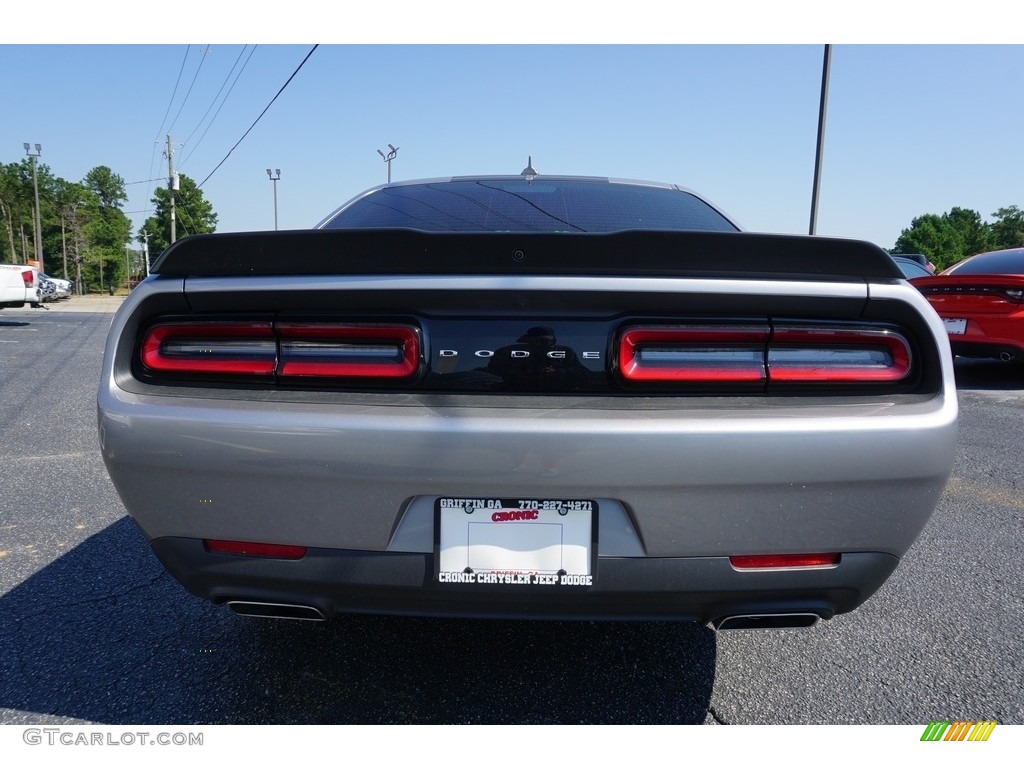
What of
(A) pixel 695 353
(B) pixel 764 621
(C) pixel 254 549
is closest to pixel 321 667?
(C) pixel 254 549

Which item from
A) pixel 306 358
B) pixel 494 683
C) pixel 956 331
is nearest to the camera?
pixel 306 358

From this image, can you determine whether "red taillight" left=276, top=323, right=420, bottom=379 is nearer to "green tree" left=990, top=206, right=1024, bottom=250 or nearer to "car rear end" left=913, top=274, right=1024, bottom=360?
"car rear end" left=913, top=274, right=1024, bottom=360

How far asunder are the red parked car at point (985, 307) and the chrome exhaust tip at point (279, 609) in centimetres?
673

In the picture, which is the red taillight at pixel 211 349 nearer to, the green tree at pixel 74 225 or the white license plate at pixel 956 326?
the white license plate at pixel 956 326

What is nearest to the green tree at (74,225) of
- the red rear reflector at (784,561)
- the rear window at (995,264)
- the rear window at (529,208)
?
the rear window at (995,264)

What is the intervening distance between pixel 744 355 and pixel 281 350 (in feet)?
3.37

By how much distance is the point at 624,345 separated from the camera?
1.51m

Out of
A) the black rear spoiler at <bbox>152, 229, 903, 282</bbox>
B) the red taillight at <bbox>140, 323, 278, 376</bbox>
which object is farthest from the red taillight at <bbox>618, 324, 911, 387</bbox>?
the red taillight at <bbox>140, 323, 278, 376</bbox>

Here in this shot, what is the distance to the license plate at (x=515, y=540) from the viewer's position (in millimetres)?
1433

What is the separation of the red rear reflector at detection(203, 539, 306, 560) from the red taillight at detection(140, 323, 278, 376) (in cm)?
37

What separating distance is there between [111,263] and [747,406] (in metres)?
70.3

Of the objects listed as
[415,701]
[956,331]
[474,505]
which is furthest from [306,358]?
[956,331]

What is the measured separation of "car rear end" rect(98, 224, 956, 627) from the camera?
4.61 ft
